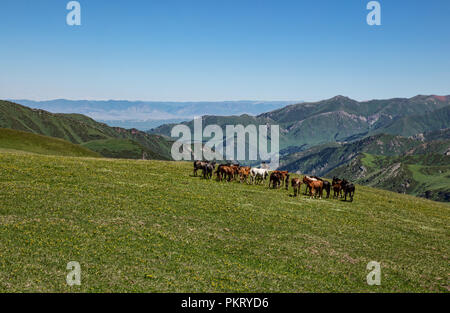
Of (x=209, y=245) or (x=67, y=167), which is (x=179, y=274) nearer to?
(x=209, y=245)

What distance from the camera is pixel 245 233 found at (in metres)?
27.2

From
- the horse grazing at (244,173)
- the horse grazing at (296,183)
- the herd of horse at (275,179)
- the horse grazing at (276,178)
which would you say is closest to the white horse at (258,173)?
the herd of horse at (275,179)

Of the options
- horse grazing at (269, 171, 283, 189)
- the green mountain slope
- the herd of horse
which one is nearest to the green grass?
the herd of horse

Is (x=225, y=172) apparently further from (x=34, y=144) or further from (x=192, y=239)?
(x=34, y=144)

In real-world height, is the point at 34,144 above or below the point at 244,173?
above

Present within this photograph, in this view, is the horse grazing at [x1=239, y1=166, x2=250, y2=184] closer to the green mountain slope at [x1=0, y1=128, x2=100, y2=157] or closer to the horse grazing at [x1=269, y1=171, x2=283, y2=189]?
the horse grazing at [x1=269, y1=171, x2=283, y2=189]

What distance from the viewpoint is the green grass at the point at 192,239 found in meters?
18.4

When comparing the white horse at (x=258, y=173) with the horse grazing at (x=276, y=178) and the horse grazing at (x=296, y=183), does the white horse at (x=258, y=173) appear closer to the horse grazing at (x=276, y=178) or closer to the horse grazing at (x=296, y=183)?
the horse grazing at (x=276, y=178)

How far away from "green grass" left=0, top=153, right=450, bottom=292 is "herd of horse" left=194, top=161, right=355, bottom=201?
17.9ft

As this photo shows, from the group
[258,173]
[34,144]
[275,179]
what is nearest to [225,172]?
[258,173]

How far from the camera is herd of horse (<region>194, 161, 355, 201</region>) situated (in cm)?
4694

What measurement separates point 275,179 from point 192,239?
27140 millimetres

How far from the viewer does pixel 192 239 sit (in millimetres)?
24391
